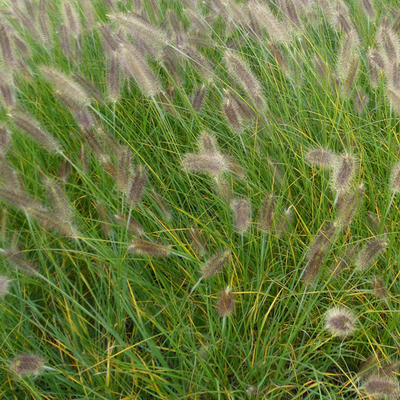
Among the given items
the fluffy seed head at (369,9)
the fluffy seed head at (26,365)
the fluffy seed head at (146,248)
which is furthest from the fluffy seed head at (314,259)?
the fluffy seed head at (369,9)

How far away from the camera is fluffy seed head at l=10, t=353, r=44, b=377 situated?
157cm

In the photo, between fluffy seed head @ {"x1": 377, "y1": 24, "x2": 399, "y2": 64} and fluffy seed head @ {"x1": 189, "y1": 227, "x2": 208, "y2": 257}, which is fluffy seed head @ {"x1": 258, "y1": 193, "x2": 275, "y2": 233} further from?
fluffy seed head @ {"x1": 377, "y1": 24, "x2": 399, "y2": 64}

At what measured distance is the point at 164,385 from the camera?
1680 mm

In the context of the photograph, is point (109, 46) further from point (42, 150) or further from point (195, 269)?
point (195, 269)

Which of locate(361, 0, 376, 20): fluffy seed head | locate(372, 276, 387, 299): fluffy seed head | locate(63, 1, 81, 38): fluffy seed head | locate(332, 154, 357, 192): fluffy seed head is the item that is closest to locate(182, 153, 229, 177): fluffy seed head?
locate(332, 154, 357, 192): fluffy seed head

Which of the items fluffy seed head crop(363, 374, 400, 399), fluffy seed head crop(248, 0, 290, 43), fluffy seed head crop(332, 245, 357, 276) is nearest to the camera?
fluffy seed head crop(363, 374, 400, 399)

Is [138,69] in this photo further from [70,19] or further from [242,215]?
[70,19]

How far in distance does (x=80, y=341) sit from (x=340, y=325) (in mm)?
949

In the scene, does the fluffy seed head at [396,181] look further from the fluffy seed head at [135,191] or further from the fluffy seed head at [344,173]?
the fluffy seed head at [135,191]

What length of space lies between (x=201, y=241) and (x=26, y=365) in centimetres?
74

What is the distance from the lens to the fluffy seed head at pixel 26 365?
1570 millimetres

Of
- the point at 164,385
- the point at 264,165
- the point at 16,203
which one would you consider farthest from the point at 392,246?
the point at 16,203

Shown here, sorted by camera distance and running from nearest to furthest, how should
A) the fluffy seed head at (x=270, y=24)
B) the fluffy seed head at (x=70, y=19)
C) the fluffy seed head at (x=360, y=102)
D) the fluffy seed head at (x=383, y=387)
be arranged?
the fluffy seed head at (x=383, y=387)
the fluffy seed head at (x=270, y=24)
the fluffy seed head at (x=360, y=102)
the fluffy seed head at (x=70, y=19)

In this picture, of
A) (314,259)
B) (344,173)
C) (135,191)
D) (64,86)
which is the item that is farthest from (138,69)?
(314,259)
